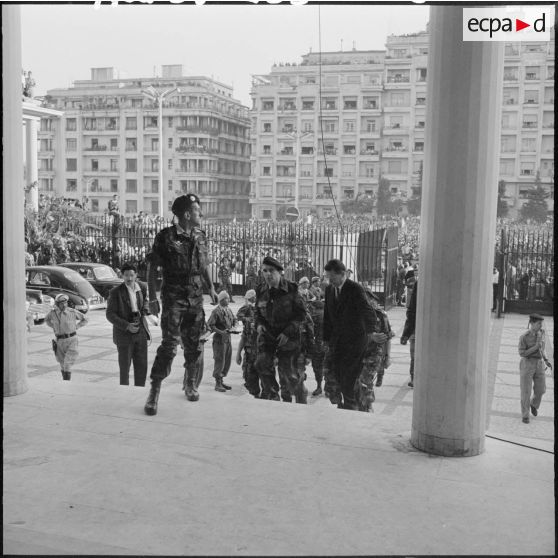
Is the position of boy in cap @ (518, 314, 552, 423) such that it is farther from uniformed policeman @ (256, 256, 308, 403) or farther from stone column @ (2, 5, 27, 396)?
stone column @ (2, 5, 27, 396)

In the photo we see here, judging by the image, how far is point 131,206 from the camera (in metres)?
76.0

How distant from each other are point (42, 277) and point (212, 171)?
5738 centimetres

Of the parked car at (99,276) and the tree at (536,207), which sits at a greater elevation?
the tree at (536,207)

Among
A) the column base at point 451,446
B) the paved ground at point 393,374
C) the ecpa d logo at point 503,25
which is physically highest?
the ecpa d logo at point 503,25

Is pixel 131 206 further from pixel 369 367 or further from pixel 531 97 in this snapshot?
pixel 369 367

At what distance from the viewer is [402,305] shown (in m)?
23.9

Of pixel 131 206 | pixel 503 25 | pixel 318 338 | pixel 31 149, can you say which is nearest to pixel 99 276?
pixel 31 149

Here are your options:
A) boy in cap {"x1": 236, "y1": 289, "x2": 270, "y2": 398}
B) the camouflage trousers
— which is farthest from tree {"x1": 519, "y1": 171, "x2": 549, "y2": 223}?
the camouflage trousers

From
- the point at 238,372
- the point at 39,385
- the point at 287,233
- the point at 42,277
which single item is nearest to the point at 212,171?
the point at 287,233

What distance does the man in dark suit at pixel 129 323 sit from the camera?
8.65 meters

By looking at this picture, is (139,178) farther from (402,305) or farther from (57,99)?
(402,305)

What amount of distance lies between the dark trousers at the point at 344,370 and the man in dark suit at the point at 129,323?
2891 mm

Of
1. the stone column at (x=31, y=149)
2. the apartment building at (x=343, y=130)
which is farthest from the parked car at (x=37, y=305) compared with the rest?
the apartment building at (x=343, y=130)

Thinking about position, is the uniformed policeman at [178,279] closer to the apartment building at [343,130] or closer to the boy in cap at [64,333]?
the boy in cap at [64,333]
